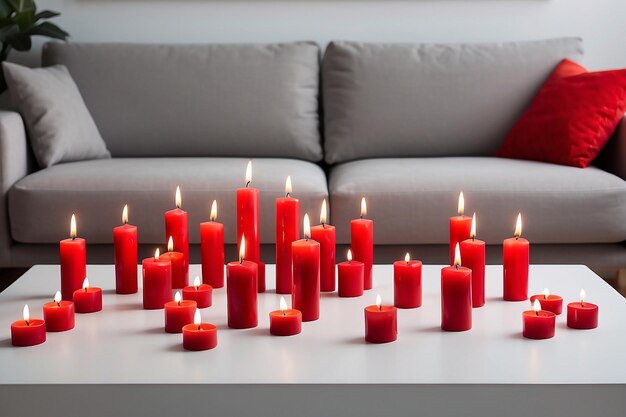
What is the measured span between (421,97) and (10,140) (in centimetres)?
155

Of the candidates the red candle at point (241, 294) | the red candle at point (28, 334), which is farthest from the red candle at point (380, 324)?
the red candle at point (28, 334)

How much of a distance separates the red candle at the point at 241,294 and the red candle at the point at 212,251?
0.94 ft

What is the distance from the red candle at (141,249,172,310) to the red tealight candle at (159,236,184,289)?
115mm

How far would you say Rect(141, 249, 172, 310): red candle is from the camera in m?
1.61

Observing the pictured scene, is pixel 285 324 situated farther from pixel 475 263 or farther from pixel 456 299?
pixel 475 263

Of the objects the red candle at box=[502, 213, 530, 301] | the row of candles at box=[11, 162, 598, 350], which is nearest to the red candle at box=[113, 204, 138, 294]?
the row of candles at box=[11, 162, 598, 350]

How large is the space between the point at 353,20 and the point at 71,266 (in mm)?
2420

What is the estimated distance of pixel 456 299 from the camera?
1458 millimetres

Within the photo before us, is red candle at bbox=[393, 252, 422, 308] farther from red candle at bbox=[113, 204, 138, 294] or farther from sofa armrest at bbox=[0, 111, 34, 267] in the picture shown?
sofa armrest at bbox=[0, 111, 34, 267]

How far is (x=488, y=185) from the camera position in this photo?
2738 millimetres

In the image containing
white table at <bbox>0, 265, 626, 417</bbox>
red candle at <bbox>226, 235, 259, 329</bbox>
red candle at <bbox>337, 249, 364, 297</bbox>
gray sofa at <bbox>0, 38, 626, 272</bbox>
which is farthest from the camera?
gray sofa at <bbox>0, 38, 626, 272</bbox>

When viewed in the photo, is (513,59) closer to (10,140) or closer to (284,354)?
(10,140)

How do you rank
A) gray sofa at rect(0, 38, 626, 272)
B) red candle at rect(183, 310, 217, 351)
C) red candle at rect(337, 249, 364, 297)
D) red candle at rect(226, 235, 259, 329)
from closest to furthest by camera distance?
red candle at rect(183, 310, 217, 351) → red candle at rect(226, 235, 259, 329) → red candle at rect(337, 249, 364, 297) → gray sofa at rect(0, 38, 626, 272)

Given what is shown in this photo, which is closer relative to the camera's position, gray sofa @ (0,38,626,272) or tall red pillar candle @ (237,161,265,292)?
tall red pillar candle @ (237,161,265,292)
